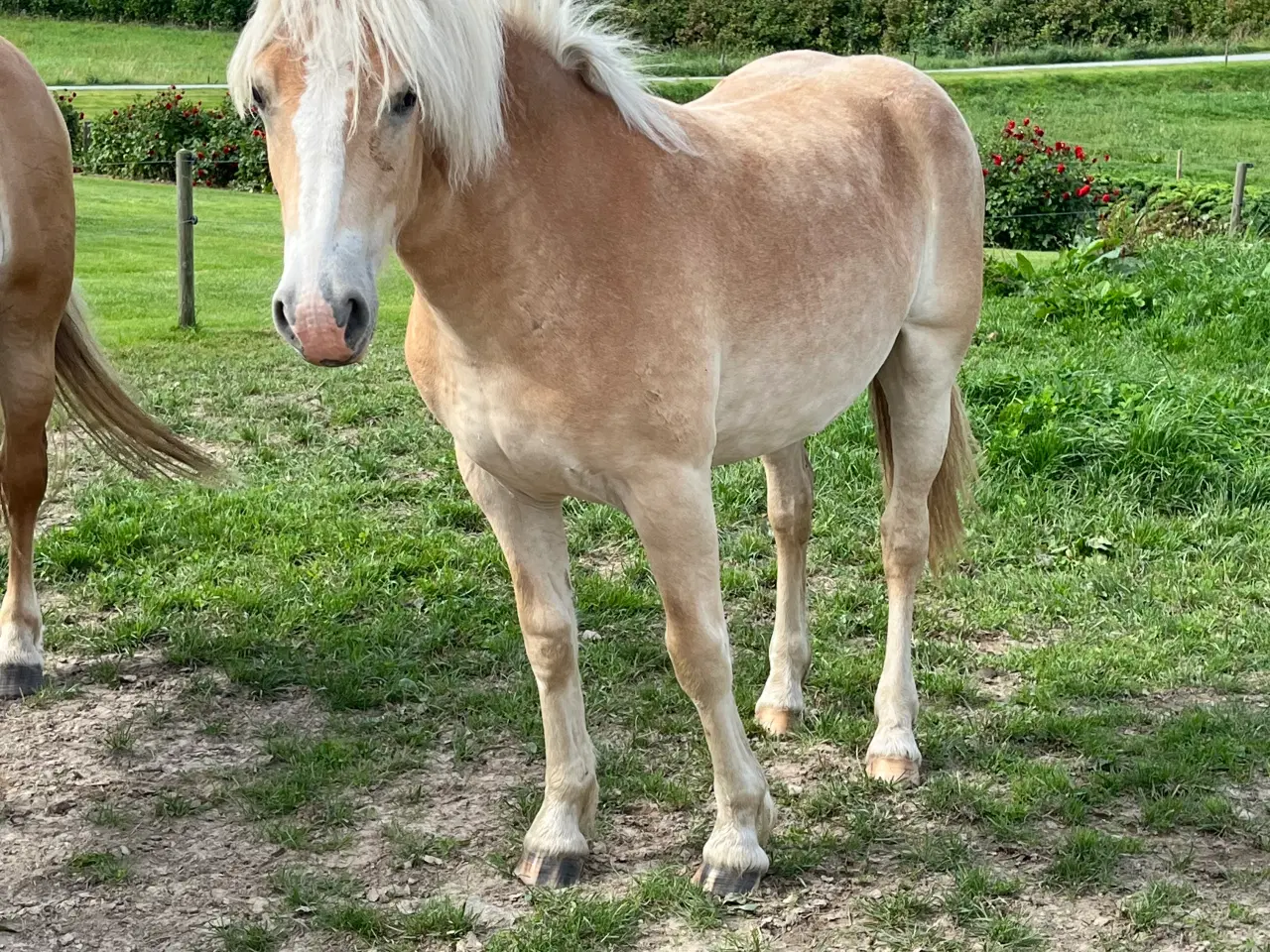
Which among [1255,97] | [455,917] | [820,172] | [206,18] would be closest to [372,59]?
[820,172]

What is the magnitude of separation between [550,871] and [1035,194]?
469 inches

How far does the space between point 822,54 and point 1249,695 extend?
244 centimetres

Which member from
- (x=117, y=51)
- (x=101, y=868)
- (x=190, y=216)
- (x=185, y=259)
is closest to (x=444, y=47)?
(x=101, y=868)

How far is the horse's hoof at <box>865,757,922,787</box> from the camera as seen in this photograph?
340 cm

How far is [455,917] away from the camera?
2791 mm

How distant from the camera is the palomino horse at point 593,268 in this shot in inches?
82.3

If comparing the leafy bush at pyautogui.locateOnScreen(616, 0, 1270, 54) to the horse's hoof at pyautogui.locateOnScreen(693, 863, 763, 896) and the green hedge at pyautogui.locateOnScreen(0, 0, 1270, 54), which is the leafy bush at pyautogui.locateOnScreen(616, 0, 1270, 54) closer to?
the green hedge at pyautogui.locateOnScreen(0, 0, 1270, 54)

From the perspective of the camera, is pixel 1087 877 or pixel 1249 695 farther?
pixel 1249 695

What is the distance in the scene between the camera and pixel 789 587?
3812mm

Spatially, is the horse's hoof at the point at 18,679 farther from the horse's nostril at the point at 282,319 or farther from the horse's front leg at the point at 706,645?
the horse's nostril at the point at 282,319

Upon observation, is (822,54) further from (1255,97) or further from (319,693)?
(1255,97)

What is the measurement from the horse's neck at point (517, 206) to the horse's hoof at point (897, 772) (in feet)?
5.74

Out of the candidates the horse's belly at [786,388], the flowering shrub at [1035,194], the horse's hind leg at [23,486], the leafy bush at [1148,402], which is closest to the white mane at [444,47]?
the horse's belly at [786,388]

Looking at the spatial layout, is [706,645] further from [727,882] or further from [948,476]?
[948,476]
